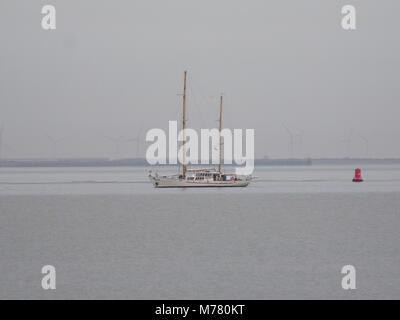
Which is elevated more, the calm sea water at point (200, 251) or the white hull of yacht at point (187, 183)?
the white hull of yacht at point (187, 183)

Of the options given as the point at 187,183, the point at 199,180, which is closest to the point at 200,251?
the point at 187,183

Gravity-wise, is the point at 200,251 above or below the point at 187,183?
below

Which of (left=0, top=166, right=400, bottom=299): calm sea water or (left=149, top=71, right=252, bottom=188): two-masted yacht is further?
(left=149, top=71, right=252, bottom=188): two-masted yacht

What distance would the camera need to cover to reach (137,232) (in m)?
46.2

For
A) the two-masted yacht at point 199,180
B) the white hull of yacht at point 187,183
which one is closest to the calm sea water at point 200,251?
the white hull of yacht at point 187,183

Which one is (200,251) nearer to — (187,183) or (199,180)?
(187,183)

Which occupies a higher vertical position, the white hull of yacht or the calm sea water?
the white hull of yacht

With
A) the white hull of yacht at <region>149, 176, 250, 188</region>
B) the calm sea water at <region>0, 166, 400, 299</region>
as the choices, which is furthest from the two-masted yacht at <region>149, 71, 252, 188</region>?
the calm sea water at <region>0, 166, 400, 299</region>

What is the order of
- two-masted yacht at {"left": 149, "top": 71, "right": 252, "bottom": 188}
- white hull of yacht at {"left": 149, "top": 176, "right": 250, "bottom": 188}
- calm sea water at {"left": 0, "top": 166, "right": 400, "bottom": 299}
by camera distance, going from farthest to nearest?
1. two-masted yacht at {"left": 149, "top": 71, "right": 252, "bottom": 188}
2. white hull of yacht at {"left": 149, "top": 176, "right": 250, "bottom": 188}
3. calm sea water at {"left": 0, "top": 166, "right": 400, "bottom": 299}

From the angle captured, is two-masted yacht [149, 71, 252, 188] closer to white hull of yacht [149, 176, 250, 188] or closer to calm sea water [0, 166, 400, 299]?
white hull of yacht [149, 176, 250, 188]

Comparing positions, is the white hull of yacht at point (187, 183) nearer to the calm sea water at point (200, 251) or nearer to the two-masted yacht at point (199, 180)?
the two-masted yacht at point (199, 180)
